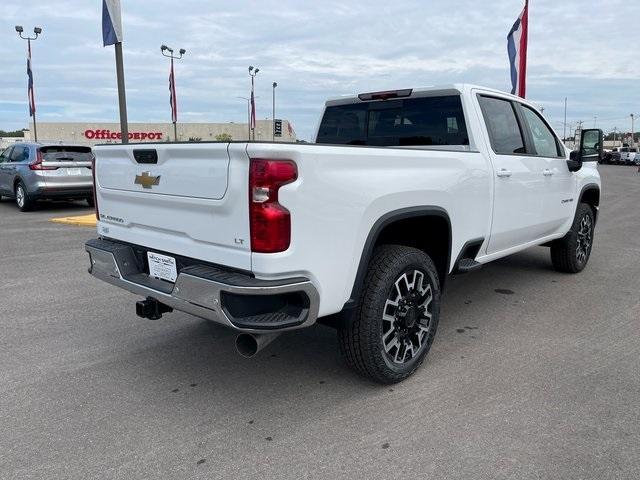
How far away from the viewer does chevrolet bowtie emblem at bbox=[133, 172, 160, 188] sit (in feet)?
10.6

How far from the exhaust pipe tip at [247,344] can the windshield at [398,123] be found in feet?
7.97

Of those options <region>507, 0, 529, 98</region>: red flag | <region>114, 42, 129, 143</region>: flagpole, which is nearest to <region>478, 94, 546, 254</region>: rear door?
<region>114, 42, 129, 143</region>: flagpole

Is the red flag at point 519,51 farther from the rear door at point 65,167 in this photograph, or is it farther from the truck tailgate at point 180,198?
the truck tailgate at point 180,198

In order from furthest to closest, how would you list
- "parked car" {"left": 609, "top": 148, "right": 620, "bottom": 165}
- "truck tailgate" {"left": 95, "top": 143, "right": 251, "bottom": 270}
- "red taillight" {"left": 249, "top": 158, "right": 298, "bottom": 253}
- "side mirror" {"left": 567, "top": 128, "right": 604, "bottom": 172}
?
"parked car" {"left": 609, "top": 148, "right": 620, "bottom": 165}, "side mirror" {"left": 567, "top": 128, "right": 604, "bottom": 172}, "truck tailgate" {"left": 95, "top": 143, "right": 251, "bottom": 270}, "red taillight" {"left": 249, "top": 158, "right": 298, "bottom": 253}

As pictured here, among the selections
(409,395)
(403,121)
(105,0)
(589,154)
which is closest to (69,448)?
(409,395)

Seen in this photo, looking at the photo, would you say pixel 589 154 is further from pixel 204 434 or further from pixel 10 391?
pixel 10 391

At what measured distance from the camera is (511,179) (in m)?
4.54

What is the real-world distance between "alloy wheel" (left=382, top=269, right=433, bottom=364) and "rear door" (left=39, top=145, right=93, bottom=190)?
10730 millimetres

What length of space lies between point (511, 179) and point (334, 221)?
2281 millimetres

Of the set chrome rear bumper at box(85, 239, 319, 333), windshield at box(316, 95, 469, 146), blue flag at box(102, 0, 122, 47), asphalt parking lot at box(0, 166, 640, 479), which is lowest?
asphalt parking lot at box(0, 166, 640, 479)

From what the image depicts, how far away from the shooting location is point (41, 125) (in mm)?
74812

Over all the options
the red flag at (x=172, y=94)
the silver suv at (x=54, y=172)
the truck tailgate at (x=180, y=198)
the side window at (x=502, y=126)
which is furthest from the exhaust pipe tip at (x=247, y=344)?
the red flag at (x=172, y=94)

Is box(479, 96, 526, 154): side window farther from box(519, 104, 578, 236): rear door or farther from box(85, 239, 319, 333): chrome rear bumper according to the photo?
box(85, 239, 319, 333): chrome rear bumper

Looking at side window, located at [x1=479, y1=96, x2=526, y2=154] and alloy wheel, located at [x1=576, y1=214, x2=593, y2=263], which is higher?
side window, located at [x1=479, y1=96, x2=526, y2=154]
